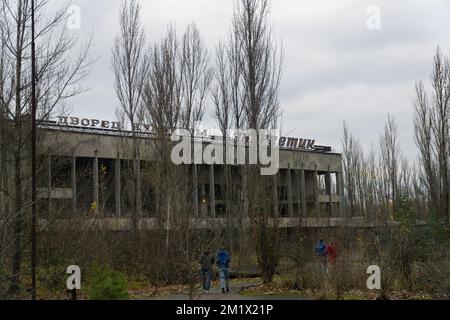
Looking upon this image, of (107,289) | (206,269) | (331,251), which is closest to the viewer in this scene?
(107,289)

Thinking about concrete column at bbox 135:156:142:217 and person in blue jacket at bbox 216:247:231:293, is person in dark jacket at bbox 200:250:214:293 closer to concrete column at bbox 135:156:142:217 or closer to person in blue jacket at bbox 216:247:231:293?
person in blue jacket at bbox 216:247:231:293

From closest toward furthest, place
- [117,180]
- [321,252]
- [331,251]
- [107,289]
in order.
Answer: [107,289], [321,252], [331,251], [117,180]

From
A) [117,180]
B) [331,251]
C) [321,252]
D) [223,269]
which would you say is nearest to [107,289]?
[223,269]

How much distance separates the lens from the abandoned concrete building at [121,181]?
21516mm

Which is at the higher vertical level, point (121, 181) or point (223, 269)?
point (121, 181)

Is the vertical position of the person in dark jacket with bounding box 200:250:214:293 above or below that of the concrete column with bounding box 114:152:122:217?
below

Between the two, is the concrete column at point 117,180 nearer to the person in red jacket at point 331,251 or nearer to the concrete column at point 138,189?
the concrete column at point 138,189

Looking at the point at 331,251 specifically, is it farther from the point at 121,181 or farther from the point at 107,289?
the point at 121,181

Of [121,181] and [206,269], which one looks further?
[121,181]

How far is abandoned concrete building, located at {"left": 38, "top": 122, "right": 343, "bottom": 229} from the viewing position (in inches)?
847

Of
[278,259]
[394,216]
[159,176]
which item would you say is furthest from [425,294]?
[159,176]

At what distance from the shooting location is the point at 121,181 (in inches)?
1726

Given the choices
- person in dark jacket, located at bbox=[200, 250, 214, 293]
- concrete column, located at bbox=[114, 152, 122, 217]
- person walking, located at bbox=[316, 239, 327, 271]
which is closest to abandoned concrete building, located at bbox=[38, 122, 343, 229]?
concrete column, located at bbox=[114, 152, 122, 217]
